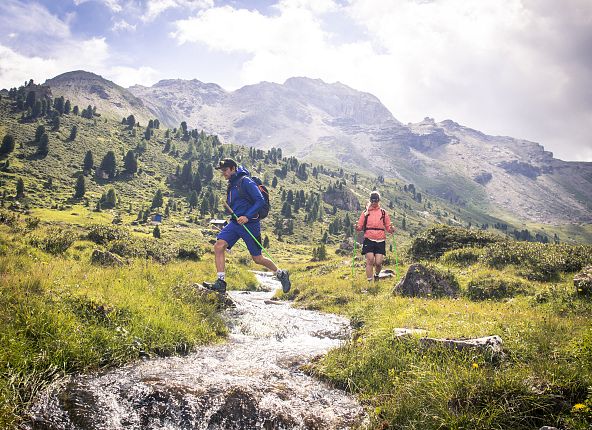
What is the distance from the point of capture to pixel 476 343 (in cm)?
655

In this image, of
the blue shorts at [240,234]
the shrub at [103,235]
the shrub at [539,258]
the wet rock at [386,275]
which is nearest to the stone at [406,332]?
the blue shorts at [240,234]

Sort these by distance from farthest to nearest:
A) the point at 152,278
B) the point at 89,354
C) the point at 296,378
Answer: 1. the point at 152,278
2. the point at 296,378
3. the point at 89,354

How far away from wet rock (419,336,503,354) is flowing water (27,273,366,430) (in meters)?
1.94

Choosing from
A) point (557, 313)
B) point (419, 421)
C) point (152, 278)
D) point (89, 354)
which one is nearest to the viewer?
point (419, 421)

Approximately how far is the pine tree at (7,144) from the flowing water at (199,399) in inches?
6815

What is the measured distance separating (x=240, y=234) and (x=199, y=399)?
6.62 m

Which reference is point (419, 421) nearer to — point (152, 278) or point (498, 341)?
point (498, 341)

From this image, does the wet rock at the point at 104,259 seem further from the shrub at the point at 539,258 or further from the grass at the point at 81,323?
the shrub at the point at 539,258

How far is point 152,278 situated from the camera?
453 inches

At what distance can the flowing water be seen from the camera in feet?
17.0

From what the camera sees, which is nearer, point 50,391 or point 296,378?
point 50,391

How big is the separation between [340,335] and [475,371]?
5.02 metres

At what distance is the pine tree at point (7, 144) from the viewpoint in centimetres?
13975

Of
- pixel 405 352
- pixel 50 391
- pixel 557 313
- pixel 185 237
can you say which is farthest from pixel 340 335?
pixel 185 237
